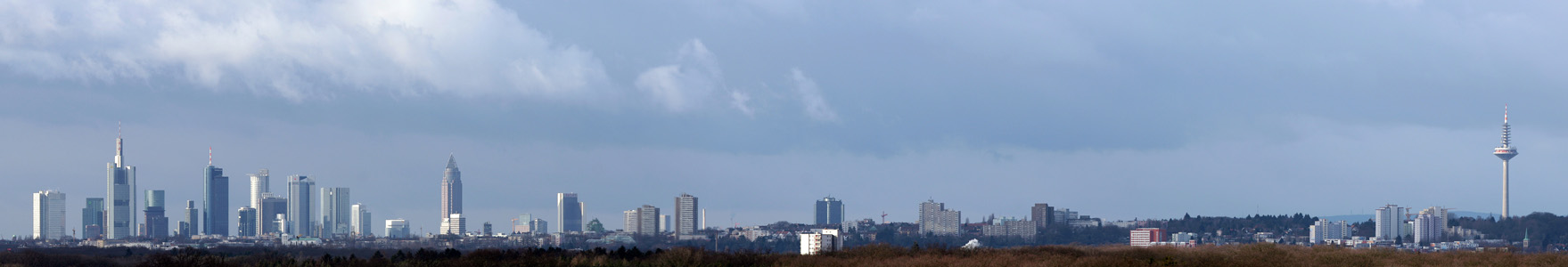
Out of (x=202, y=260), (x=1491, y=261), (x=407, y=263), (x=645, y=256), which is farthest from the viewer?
(x=645, y=256)

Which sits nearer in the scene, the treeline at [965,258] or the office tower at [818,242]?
the treeline at [965,258]

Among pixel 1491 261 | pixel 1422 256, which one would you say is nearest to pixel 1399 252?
pixel 1422 256

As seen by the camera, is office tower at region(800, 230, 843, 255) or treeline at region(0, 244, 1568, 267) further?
office tower at region(800, 230, 843, 255)

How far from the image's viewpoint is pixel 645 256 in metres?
73.9

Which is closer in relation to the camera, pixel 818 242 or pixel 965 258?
pixel 965 258

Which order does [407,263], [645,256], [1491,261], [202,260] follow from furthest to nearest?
[645,256]
[407,263]
[1491,261]
[202,260]

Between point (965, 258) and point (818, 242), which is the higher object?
point (965, 258)

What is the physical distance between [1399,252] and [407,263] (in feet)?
146

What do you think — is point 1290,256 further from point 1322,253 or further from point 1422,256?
point 1422,256

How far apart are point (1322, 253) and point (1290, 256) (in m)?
1.35

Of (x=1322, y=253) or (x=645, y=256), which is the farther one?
(x=645, y=256)

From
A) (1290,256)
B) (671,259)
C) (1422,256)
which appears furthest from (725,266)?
(1422,256)

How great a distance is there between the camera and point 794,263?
67.2 meters

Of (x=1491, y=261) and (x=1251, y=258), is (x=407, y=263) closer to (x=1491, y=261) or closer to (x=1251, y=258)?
(x=1251, y=258)
